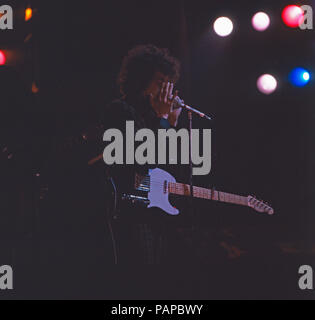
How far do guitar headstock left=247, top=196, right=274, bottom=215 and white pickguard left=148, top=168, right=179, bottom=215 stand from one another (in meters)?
0.84

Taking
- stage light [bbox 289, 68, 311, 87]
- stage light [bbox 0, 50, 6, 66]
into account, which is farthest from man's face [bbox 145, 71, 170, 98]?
stage light [bbox 289, 68, 311, 87]

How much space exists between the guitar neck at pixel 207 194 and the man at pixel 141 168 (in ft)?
0.69

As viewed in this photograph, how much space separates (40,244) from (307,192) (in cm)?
213

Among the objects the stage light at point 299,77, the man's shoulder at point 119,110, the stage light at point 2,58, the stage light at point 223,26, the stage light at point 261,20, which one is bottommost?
the man's shoulder at point 119,110

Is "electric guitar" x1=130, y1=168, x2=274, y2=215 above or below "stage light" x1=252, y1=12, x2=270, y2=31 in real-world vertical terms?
below

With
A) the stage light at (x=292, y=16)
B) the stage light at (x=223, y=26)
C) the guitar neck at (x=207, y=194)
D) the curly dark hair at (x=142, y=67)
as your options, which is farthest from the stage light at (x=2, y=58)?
the stage light at (x=292, y=16)

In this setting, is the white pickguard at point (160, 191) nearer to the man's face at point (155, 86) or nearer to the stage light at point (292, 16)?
the man's face at point (155, 86)

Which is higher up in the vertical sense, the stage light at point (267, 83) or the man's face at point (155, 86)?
the stage light at point (267, 83)

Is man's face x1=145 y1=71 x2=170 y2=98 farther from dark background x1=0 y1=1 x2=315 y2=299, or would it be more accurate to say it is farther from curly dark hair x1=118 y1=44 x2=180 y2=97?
dark background x1=0 y1=1 x2=315 y2=299

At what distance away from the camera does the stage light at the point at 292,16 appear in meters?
2.97

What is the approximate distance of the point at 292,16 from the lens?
3.03 m

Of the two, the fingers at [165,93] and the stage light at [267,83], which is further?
the stage light at [267,83]

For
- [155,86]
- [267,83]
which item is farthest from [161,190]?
[267,83]

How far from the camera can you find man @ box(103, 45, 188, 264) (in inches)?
75.5
